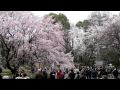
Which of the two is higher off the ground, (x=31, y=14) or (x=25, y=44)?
(x=31, y=14)

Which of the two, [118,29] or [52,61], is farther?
[118,29]

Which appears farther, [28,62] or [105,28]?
[105,28]

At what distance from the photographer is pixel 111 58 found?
2312 cm

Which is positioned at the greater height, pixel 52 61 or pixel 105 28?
pixel 105 28

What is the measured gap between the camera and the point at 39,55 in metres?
16.0

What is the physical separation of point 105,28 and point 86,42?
3.15 m

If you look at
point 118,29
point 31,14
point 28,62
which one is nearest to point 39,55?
point 28,62
